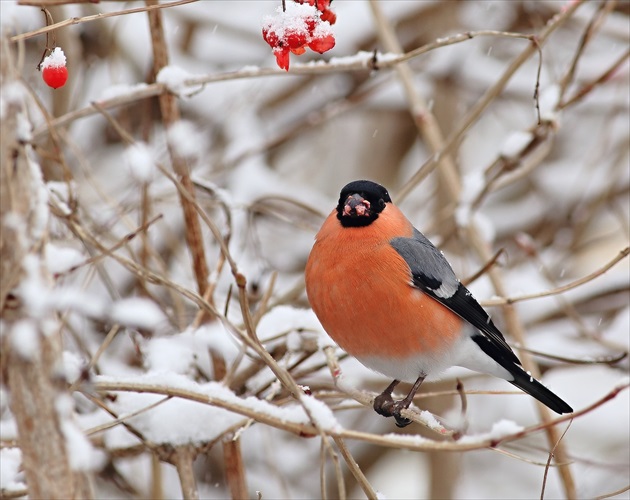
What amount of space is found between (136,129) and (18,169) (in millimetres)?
2644

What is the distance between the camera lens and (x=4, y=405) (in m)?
2.19

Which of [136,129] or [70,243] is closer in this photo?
[70,243]

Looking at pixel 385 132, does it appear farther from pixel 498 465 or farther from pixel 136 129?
pixel 498 465

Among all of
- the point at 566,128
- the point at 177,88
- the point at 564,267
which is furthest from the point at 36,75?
the point at 566,128

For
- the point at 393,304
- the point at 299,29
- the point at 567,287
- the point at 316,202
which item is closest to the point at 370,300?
the point at 393,304

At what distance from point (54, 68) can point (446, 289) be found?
1256mm

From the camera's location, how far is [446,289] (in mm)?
2314

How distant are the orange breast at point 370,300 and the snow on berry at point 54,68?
37.0 inches

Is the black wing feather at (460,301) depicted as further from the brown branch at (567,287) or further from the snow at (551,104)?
the snow at (551,104)

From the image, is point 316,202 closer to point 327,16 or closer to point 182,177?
point 182,177

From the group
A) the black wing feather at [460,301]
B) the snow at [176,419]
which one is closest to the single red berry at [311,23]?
the snow at [176,419]

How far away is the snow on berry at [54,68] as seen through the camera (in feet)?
4.57

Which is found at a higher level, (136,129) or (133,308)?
(136,129)

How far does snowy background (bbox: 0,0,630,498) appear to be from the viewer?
2.16m
